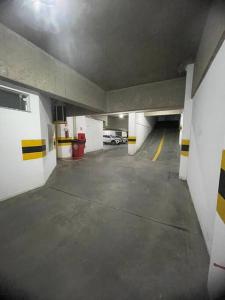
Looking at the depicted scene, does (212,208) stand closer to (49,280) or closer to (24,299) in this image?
(49,280)

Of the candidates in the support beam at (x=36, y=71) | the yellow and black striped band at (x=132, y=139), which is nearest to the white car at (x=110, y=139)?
the yellow and black striped band at (x=132, y=139)

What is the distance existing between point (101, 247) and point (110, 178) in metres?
2.19

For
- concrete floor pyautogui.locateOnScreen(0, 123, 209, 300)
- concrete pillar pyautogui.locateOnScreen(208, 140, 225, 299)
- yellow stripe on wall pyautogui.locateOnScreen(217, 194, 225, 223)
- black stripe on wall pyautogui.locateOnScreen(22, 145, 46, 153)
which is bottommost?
concrete floor pyautogui.locateOnScreen(0, 123, 209, 300)

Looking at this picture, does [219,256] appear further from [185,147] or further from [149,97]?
[149,97]

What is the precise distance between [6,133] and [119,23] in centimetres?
264

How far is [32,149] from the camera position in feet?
8.94

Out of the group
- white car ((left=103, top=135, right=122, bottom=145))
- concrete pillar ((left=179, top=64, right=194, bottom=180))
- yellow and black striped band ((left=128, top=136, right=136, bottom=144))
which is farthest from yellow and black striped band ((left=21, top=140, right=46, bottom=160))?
white car ((left=103, top=135, right=122, bottom=145))

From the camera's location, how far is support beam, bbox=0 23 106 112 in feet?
5.99

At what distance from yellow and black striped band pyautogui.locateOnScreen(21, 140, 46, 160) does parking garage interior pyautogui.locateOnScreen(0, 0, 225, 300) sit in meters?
0.02

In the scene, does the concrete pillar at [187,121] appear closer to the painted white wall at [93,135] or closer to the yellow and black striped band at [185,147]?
the yellow and black striped band at [185,147]

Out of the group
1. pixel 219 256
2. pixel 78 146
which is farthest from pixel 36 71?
pixel 78 146

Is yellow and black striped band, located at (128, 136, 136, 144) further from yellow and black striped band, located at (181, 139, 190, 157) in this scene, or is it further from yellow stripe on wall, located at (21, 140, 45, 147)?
yellow stripe on wall, located at (21, 140, 45, 147)

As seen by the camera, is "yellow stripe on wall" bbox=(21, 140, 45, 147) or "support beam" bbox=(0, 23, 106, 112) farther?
"yellow stripe on wall" bbox=(21, 140, 45, 147)

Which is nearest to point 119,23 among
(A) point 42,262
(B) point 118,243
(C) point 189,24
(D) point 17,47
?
(C) point 189,24
